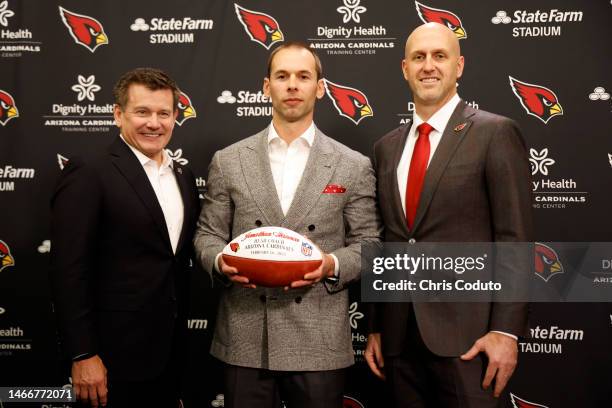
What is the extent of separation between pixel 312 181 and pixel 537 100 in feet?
4.68

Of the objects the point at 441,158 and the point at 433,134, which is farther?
the point at 433,134

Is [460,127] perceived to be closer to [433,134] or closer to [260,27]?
[433,134]

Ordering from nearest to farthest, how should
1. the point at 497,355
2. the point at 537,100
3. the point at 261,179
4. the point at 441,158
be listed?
the point at 497,355 → the point at 441,158 → the point at 261,179 → the point at 537,100

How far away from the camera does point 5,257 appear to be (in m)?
2.80

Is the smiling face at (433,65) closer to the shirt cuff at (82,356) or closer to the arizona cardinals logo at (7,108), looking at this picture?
the shirt cuff at (82,356)

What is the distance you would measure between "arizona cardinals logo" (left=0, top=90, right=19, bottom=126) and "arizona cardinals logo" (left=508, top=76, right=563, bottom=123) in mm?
2618

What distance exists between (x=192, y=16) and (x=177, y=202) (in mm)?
1224

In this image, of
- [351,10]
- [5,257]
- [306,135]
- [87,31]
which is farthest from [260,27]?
[5,257]

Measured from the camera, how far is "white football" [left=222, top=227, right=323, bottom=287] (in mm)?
1643

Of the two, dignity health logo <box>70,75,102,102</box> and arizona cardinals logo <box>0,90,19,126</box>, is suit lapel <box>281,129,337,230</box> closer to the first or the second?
dignity health logo <box>70,75,102,102</box>

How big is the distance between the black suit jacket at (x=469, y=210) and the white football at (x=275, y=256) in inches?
14.5

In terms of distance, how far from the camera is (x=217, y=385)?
274cm

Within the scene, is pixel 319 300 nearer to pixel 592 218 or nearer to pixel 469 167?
pixel 469 167

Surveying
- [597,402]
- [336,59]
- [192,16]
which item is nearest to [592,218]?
[597,402]
